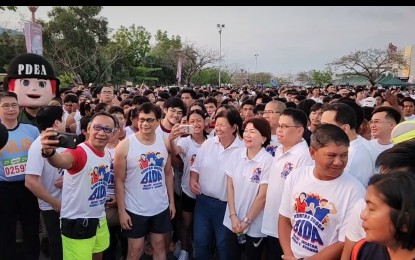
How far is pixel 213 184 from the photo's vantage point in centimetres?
371

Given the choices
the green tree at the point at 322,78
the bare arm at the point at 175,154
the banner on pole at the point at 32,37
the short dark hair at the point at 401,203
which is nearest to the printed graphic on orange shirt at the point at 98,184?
the bare arm at the point at 175,154

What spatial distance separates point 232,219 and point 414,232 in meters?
2.06

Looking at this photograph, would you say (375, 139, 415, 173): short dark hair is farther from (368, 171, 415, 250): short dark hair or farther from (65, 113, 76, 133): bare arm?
(65, 113, 76, 133): bare arm

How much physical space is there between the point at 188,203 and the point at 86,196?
1.47 meters

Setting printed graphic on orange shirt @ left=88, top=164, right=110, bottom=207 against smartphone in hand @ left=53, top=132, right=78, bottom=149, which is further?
printed graphic on orange shirt @ left=88, top=164, right=110, bottom=207

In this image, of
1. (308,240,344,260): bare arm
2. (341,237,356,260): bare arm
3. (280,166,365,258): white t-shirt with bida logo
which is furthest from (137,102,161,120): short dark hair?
(341,237,356,260): bare arm

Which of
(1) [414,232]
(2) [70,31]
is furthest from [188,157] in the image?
(2) [70,31]

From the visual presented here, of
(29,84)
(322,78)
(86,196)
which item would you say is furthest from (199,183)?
(322,78)

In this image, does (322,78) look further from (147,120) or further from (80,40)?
(147,120)

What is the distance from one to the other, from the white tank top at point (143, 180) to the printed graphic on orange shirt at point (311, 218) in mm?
1560

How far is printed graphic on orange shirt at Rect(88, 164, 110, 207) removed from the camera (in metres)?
3.07

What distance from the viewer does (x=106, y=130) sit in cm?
316
